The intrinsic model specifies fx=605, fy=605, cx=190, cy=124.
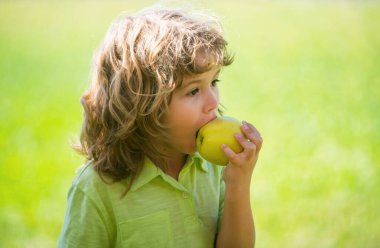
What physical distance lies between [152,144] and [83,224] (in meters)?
0.40

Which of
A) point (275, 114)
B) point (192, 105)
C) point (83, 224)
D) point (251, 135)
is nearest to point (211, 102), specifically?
point (192, 105)

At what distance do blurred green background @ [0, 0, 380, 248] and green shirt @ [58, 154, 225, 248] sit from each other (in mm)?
874

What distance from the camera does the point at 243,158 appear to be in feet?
7.25

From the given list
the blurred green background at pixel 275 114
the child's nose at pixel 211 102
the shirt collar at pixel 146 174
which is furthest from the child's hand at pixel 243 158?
the blurred green background at pixel 275 114

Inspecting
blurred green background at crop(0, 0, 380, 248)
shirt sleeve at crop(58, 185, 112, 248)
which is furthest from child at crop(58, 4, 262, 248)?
blurred green background at crop(0, 0, 380, 248)

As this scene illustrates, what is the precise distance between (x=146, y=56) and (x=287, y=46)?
5814 mm

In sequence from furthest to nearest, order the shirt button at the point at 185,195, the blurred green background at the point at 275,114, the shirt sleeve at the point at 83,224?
the blurred green background at the point at 275,114 → the shirt button at the point at 185,195 → the shirt sleeve at the point at 83,224

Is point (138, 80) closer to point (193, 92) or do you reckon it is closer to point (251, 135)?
point (193, 92)

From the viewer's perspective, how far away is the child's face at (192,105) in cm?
221

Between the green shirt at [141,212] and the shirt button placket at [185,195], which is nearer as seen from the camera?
→ the green shirt at [141,212]

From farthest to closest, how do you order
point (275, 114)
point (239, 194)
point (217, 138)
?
point (275, 114) → point (239, 194) → point (217, 138)

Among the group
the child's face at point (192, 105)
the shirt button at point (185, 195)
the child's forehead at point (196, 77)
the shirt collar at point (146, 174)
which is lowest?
the shirt button at point (185, 195)

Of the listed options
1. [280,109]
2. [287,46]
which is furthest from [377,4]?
[280,109]

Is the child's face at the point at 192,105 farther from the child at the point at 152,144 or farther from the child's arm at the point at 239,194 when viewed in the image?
the child's arm at the point at 239,194
